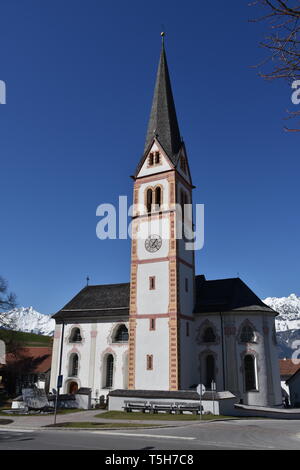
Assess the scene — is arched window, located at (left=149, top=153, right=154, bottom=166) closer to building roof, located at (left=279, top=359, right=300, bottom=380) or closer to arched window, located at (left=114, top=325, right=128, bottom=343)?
arched window, located at (left=114, top=325, right=128, bottom=343)

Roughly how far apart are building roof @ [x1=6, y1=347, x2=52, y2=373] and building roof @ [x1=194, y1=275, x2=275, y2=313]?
78.5ft

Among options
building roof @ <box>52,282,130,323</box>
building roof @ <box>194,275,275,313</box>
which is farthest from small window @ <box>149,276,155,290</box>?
building roof @ <box>194,275,275,313</box>

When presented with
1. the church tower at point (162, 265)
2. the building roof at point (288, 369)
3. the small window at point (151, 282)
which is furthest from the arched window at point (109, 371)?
the building roof at point (288, 369)

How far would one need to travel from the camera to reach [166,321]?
35.0m

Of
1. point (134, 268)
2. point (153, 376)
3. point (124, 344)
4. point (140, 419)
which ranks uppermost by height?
point (134, 268)

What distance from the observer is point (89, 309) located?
43750 mm

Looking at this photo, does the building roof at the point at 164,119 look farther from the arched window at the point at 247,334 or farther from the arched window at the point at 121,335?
the arched window at the point at 247,334

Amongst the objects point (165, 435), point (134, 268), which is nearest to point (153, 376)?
point (134, 268)

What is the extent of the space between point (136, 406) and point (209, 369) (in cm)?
940

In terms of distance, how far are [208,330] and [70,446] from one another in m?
25.4

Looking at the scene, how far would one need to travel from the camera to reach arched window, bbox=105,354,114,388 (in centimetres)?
3969

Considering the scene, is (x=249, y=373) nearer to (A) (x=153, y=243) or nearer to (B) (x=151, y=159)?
(A) (x=153, y=243)
